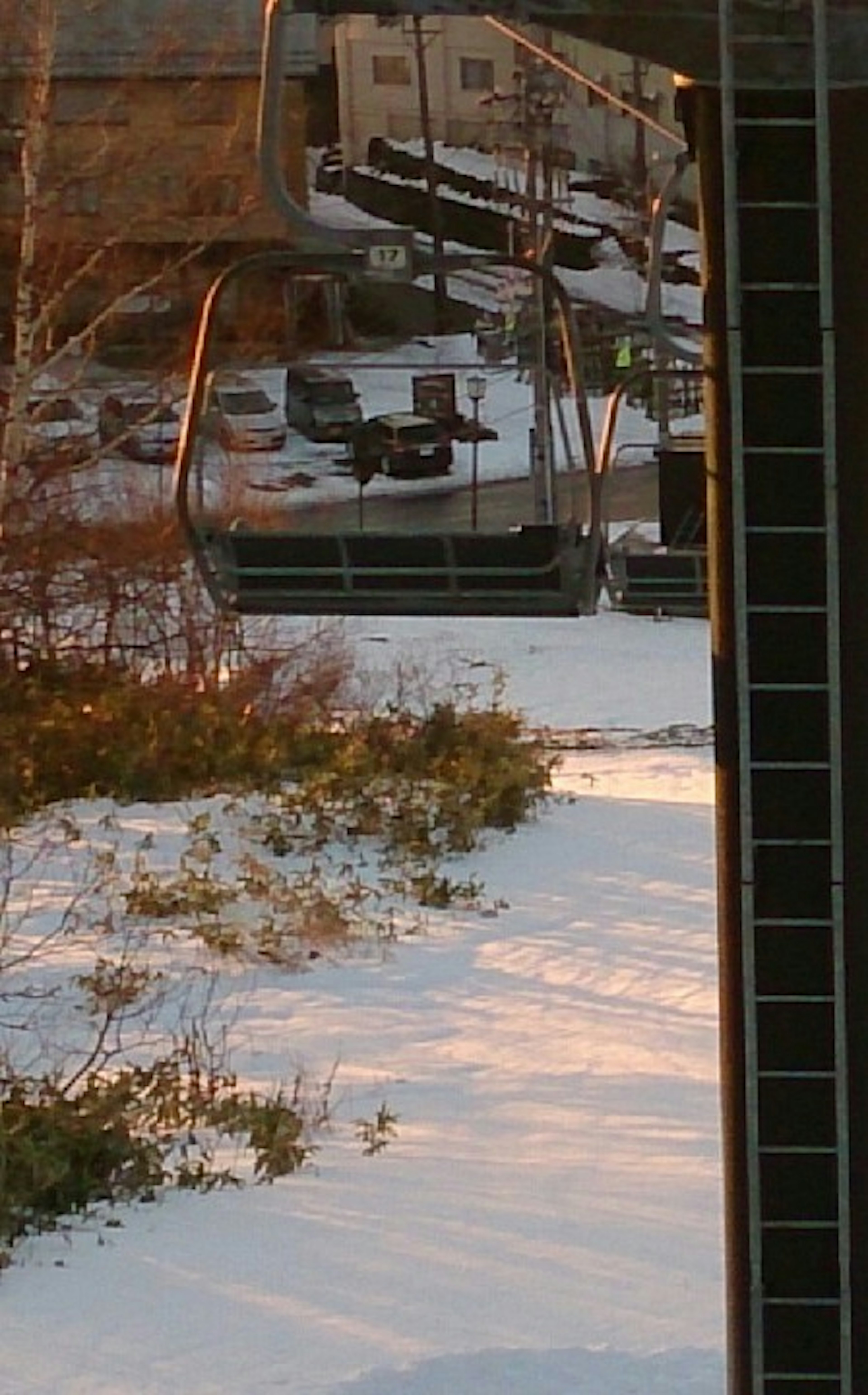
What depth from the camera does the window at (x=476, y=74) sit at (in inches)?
564

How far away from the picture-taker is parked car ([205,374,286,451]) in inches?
120

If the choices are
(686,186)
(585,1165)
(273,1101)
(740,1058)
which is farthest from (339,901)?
(740,1058)

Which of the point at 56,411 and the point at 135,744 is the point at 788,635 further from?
the point at 56,411

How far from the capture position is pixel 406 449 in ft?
9.47

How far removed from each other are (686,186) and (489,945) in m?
4.50

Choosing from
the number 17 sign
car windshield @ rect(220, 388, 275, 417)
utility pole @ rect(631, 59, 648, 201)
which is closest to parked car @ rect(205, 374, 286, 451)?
car windshield @ rect(220, 388, 275, 417)

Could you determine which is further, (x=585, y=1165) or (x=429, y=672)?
(x=429, y=672)

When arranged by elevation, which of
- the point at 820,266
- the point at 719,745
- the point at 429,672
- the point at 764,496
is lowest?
the point at 429,672

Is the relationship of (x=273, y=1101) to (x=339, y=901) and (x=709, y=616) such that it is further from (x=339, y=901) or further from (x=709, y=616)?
(x=709, y=616)

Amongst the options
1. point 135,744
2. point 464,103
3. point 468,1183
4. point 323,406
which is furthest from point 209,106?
point 323,406

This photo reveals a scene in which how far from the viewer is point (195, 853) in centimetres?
788

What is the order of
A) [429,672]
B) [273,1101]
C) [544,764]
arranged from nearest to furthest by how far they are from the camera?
[273,1101]
[544,764]
[429,672]

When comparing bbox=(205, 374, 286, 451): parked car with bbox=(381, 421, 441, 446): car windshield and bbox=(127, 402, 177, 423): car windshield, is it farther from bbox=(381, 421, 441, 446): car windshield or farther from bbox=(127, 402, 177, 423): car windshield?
bbox=(127, 402, 177, 423): car windshield

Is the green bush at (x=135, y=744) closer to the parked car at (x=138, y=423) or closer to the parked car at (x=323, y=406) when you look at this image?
the parked car at (x=138, y=423)
